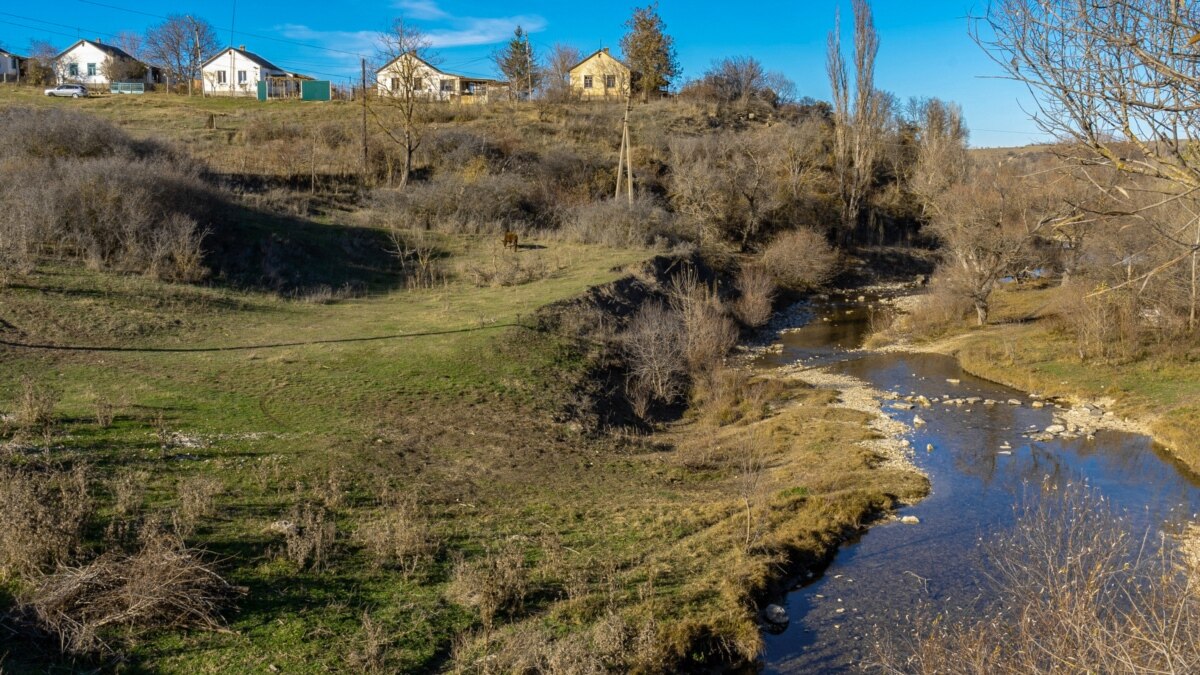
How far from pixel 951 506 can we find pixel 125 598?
12.6 m

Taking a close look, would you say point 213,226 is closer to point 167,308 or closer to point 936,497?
point 167,308

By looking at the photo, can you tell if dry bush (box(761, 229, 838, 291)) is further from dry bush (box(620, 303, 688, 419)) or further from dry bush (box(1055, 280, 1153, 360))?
dry bush (box(620, 303, 688, 419))

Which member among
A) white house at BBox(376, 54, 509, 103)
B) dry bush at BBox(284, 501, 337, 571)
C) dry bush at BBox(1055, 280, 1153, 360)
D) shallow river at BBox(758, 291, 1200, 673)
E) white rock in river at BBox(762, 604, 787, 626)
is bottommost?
white rock in river at BBox(762, 604, 787, 626)

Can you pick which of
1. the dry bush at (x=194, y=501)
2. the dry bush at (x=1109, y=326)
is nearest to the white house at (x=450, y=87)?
the dry bush at (x=1109, y=326)

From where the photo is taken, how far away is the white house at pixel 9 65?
78.8 meters

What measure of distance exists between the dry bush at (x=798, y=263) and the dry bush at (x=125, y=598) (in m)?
34.4

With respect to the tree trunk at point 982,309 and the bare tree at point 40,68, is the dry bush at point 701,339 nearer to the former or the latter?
the tree trunk at point 982,309

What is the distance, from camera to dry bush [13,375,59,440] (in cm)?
1305

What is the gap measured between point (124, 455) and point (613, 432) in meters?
9.31

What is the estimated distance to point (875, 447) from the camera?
17.9 meters

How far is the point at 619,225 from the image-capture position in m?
38.5

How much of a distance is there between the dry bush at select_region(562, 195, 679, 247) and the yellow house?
39509 mm

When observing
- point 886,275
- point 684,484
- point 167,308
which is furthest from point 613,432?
point 886,275

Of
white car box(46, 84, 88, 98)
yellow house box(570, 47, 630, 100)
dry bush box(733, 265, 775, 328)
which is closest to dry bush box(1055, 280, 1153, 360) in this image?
dry bush box(733, 265, 775, 328)
